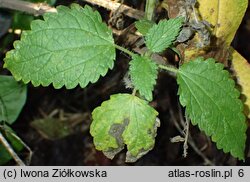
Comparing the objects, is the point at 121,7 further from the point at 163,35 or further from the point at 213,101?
the point at 213,101

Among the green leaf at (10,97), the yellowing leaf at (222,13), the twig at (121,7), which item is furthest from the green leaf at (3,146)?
the yellowing leaf at (222,13)

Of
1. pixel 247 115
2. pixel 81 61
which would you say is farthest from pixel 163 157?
pixel 81 61

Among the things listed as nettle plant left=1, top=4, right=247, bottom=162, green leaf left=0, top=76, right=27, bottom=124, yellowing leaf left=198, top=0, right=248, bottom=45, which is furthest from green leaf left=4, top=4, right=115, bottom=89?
green leaf left=0, top=76, right=27, bottom=124

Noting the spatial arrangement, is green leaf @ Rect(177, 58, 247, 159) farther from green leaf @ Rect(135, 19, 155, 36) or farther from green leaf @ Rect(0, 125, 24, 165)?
green leaf @ Rect(0, 125, 24, 165)

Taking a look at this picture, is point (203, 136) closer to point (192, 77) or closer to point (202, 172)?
point (202, 172)

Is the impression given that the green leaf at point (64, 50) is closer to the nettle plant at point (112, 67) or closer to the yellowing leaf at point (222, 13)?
the nettle plant at point (112, 67)

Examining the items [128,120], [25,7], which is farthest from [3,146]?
[128,120]
